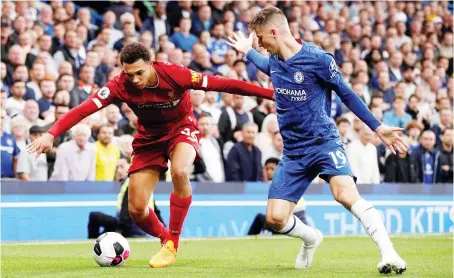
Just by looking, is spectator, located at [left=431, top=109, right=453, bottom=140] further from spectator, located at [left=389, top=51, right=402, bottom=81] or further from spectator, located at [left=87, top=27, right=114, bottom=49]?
spectator, located at [left=87, top=27, right=114, bottom=49]

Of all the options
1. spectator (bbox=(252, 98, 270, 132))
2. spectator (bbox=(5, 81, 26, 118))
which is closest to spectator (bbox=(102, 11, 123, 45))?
spectator (bbox=(252, 98, 270, 132))

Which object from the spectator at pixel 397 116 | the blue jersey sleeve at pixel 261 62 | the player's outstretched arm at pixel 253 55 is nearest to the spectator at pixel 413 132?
the spectator at pixel 397 116

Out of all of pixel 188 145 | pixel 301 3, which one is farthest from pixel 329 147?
pixel 301 3

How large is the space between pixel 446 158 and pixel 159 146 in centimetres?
1041

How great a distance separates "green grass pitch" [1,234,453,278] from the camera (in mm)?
9508

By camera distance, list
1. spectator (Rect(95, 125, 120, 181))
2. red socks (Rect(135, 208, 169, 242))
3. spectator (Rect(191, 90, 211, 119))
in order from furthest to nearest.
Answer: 1. spectator (Rect(191, 90, 211, 119))
2. spectator (Rect(95, 125, 120, 181))
3. red socks (Rect(135, 208, 169, 242))

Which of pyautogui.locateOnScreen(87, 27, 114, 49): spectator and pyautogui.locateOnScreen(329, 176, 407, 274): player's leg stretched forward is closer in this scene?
pyautogui.locateOnScreen(329, 176, 407, 274): player's leg stretched forward

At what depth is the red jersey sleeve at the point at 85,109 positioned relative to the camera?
9767 mm

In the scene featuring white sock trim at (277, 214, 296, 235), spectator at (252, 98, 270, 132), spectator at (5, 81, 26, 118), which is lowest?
spectator at (252, 98, 270, 132)

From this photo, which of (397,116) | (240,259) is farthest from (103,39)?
(240,259)

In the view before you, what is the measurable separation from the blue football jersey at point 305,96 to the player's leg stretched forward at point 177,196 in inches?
47.0

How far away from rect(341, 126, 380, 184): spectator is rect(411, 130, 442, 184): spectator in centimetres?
119

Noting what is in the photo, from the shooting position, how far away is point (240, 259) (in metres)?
11.4

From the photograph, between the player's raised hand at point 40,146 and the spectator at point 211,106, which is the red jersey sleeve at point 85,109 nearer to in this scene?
the player's raised hand at point 40,146
